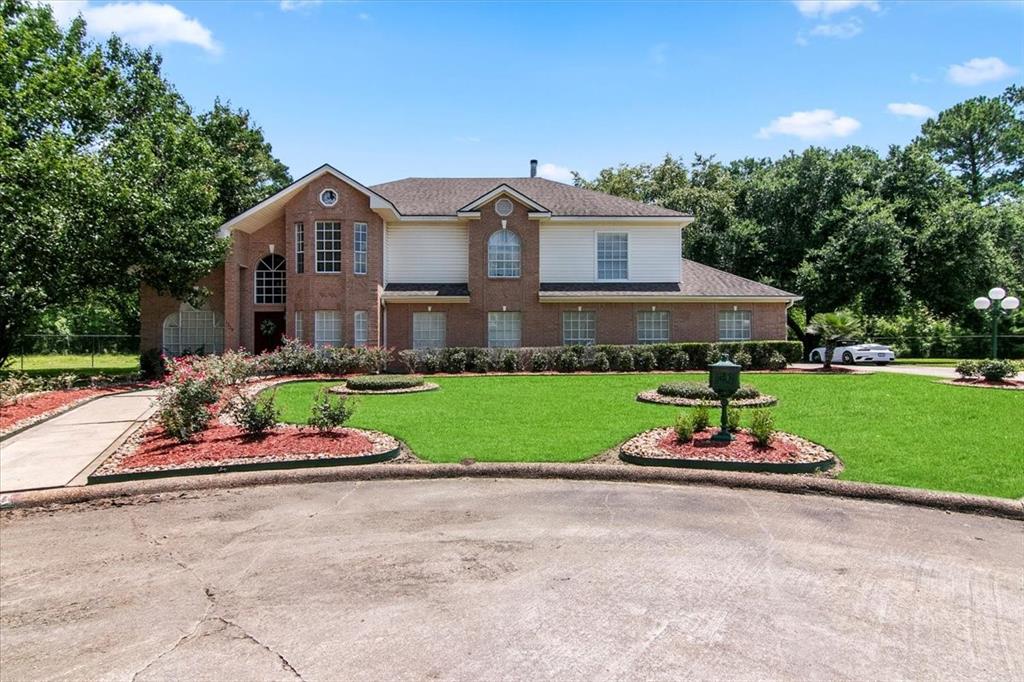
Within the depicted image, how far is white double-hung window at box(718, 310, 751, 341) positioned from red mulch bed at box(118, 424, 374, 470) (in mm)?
19728

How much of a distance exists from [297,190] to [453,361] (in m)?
8.95

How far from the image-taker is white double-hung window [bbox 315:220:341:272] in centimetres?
2427

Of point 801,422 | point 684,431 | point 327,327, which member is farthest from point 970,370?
point 327,327

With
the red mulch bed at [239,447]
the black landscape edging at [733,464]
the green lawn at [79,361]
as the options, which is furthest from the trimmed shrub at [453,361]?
the green lawn at [79,361]

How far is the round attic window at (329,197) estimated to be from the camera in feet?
78.9

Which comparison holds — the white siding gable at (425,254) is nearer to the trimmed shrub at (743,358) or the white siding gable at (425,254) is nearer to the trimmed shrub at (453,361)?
the trimmed shrub at (453,361)

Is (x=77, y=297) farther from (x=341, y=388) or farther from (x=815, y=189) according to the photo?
(x=815, y=189)

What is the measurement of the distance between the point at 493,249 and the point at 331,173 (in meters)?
6.91

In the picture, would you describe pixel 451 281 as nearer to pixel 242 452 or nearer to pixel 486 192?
pixel 486 192

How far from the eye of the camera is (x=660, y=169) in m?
45.2

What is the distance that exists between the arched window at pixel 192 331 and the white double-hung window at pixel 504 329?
1120cm

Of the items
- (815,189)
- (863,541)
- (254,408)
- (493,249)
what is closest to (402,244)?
(493,249)

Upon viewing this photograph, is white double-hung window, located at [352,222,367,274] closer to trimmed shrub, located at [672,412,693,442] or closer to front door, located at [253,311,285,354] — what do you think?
front door, located at [253,311,285,354]

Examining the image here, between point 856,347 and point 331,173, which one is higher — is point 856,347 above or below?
below
